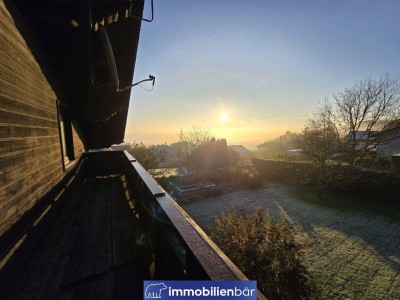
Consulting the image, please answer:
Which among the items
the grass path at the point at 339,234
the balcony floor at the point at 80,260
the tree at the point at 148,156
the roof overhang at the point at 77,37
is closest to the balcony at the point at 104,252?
the balcony floor at the point at 80,260

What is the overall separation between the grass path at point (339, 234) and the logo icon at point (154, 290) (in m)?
4.79

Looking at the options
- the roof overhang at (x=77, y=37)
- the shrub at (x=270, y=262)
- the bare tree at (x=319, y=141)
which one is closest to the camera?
the roof overhang at (x=77, y=37)

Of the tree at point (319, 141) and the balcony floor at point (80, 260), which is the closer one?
the balcony floor at point (80, 260)

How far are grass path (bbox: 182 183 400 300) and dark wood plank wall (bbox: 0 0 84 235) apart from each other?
19.3 feet

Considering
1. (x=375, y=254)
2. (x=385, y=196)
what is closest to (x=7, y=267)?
(x=375, y=254)

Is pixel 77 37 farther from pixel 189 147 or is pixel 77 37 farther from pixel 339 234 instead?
pixel 189 147

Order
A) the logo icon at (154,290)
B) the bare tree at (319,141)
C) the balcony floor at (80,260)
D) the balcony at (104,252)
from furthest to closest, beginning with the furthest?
1. the bare tree at (319,141)
2. the balcony floor at (80,260)
3. the logo icon at (154,290)
4. the balcony at (104,252)

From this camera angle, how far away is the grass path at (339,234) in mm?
4969

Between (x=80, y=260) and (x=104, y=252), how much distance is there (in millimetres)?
247

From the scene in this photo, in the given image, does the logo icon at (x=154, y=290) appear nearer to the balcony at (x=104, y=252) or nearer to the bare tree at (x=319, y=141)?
the balcony at (x=104, y=252)

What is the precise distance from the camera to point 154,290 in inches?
59.9

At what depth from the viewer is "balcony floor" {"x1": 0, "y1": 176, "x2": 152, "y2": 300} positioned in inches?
73.4

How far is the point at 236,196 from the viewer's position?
507 inches

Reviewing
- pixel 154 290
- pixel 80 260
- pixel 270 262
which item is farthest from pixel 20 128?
pixel 270 262
